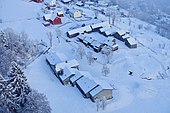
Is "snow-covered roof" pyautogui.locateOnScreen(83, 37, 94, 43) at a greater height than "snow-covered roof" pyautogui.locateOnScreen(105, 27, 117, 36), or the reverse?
"snow-covered roof" pyautogui.locateOnScreen(83, 37, 94, 43)

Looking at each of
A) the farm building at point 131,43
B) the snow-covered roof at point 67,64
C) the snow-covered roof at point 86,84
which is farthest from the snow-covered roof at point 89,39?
the snow-covered roof at point 86,84

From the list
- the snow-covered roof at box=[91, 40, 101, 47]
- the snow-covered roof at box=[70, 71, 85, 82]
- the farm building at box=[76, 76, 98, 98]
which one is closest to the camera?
the farm building at box=[76, 76, 98, 98]

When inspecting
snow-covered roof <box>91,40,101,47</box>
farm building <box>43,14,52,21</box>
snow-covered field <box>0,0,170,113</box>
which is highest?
farm building <box>43,14,52,21</box>

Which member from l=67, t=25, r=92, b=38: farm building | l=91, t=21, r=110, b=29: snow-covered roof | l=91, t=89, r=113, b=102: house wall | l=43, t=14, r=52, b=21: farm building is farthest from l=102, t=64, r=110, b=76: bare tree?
l=43, t=14, r=52, b=21: farm building

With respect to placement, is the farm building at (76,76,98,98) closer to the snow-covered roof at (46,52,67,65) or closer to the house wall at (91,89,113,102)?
the house wall at (91,89,113,102)

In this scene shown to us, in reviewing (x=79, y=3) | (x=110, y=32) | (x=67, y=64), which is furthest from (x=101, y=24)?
(x=79, y=3)

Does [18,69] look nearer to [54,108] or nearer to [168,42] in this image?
[54,108]

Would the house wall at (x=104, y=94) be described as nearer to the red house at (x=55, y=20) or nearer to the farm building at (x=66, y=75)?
the farm building at (x=66, y=75)

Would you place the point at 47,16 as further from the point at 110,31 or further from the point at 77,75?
the point at 77,75
